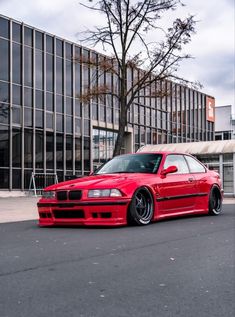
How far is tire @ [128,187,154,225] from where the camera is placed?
9.24 meters

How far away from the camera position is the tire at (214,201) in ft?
38.3

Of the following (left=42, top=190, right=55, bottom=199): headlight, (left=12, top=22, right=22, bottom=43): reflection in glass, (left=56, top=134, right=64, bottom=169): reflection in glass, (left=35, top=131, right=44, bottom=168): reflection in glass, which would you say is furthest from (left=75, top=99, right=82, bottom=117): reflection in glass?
(left=42, top=190, right=55, bottom=199): headlight

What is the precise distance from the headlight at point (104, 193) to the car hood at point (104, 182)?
0.08 metres

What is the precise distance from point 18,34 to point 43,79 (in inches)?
134

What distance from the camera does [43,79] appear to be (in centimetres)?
3556

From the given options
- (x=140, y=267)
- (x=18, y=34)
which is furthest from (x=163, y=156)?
(x=18, y=34)

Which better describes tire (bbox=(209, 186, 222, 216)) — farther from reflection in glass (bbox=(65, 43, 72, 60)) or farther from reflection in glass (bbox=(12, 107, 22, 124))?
reflection in glass (bbox=(65, 43, 72, 60))

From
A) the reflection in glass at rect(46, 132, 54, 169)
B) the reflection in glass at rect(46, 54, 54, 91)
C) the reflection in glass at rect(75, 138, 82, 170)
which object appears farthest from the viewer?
the reflection in glass at rect(75, 138, 82, 170)

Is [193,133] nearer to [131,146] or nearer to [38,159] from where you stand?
[131,146]

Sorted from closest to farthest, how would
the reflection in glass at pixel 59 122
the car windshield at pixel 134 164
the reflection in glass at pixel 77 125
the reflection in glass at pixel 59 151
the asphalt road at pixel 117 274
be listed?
the asphalt road at pixel 117 274, the car windshield at pixel 134 164, the reflection in glass at pixel 59 151, the reflection in glass at pixel 59 122, the reflection in glass at pixel 77 125

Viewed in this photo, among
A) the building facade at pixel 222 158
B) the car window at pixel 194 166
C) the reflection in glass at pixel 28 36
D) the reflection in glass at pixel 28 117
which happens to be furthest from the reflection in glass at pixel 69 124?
the car window at pixel 194 166

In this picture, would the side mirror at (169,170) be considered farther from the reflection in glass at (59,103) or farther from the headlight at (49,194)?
the reflection in glass at (59,103)

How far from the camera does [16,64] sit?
33.4 m

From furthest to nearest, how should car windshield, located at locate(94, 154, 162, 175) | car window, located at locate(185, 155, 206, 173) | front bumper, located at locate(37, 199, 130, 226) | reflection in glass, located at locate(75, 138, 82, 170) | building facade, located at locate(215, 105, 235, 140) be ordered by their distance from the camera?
building facade, located at locate(215, 105, 235, 140), reflection in glass, located at locate(75, 138, 82, 170), car window, located at locate(185, 155, 206, 173), car windshield, located at locate(94, 154, 162, 175), front bumper, located at locate(37, 199, 130, 226)
